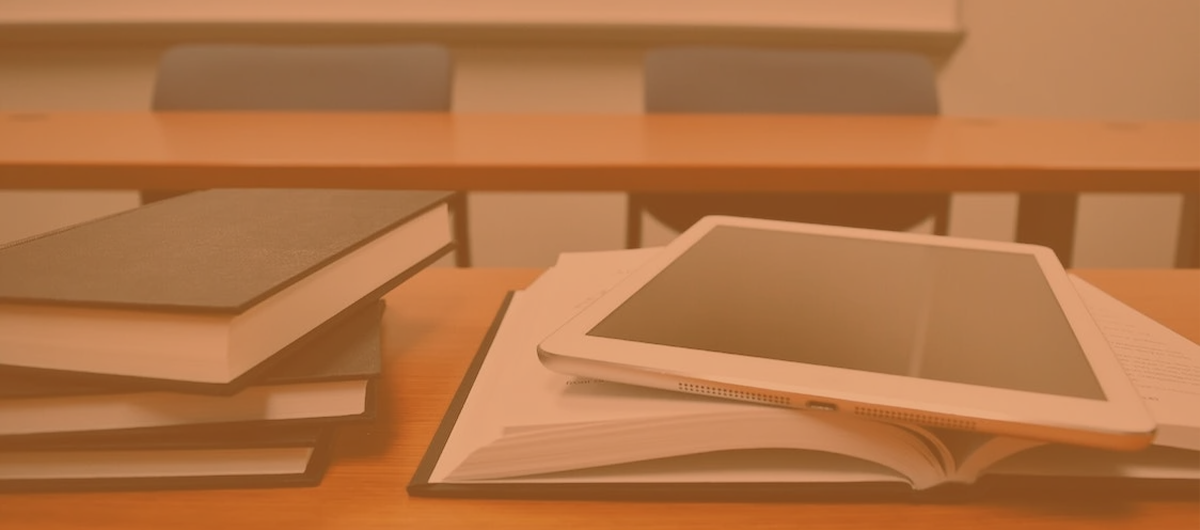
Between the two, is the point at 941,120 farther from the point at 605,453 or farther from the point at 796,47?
the point at 605,453

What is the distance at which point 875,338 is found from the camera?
0.40 metres

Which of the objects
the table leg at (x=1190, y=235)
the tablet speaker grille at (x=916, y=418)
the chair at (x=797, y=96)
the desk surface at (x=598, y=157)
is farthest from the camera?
the chair at (x=797, y=96)

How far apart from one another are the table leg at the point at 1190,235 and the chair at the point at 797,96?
439mm

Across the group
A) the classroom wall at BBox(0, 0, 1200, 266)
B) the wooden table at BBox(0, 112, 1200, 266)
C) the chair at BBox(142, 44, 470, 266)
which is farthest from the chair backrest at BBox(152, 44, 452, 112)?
the classroom wall at BBox(0, 0, 1200, 266)

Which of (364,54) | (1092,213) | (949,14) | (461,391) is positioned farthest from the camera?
(1092,213)

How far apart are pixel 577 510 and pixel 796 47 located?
2070mm

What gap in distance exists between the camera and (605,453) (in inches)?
15.0

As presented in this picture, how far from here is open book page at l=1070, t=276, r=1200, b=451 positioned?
1.22 feet

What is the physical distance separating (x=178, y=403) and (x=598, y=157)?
689mm

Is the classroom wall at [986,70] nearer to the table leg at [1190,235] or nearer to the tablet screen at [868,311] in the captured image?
the table leg at [1190,235]

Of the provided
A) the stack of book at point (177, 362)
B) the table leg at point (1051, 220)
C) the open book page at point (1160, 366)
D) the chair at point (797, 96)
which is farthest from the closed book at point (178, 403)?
the chair at point (797, 96)

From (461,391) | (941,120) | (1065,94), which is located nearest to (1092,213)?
(1065,94)

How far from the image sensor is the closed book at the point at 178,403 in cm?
38

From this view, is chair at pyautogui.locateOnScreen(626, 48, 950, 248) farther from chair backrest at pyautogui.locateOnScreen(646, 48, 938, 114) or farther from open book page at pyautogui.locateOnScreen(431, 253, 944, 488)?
open book page at pyautogui.locateOnScreen(431, 253, 944, 488)
